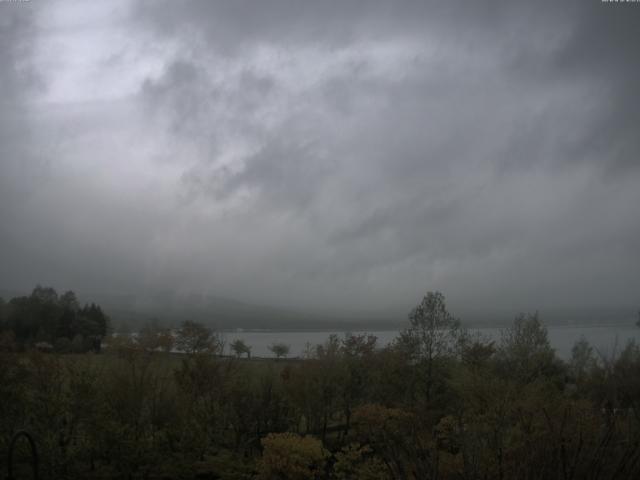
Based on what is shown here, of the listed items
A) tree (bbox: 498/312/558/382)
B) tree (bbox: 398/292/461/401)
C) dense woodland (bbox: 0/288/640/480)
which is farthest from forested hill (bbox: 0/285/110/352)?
tree (bbox: 498/312/558/382)

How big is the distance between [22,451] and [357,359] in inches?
985

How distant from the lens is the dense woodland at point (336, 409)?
9672mm

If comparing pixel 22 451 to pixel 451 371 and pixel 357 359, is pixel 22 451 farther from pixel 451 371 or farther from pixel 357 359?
pixel 451 371

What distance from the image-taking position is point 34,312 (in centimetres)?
8256

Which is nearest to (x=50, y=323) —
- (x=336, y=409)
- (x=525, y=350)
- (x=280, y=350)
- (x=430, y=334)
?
(x=280, y=350)

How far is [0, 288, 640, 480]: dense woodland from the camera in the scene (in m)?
9.67

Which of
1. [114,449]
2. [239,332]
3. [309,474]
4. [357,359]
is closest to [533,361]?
[357,359]

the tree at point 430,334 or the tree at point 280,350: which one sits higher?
the tree at point 430,334

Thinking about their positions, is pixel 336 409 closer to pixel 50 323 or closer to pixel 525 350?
pixel 525 350

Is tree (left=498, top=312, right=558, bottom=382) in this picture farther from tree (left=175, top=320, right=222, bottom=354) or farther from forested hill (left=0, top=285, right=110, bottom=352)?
forested hill (left=0, top=285, right=110, bottom=352)

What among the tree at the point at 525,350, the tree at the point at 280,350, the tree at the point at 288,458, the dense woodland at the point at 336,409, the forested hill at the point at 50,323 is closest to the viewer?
the dense woodland at the point at 336,409

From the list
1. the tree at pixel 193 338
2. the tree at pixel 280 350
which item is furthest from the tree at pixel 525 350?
the tree at pixel 280 350

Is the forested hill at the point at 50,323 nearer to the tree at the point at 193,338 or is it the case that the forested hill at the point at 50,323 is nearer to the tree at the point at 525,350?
the tree at the point at 193,338

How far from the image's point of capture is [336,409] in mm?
35594
